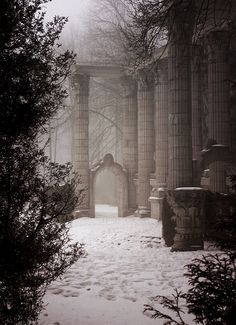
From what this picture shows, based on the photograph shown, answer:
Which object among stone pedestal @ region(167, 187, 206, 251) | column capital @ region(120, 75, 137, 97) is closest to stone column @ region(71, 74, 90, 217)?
column capital @ region(120, 75, 137, 97)

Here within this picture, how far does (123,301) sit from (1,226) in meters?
3.63

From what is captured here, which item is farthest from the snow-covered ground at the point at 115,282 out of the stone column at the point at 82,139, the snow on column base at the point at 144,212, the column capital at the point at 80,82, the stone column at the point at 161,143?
the column capital at the point at 80,82

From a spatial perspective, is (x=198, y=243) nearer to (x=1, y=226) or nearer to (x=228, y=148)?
(x=228, y=148)

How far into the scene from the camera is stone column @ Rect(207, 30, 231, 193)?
16.4 meters

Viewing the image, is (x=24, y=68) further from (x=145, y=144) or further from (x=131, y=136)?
(x=131, y=136)

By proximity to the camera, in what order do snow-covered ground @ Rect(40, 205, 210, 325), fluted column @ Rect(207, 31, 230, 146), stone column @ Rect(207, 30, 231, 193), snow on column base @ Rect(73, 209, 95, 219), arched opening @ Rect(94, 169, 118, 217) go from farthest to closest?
arched opening @ Rect(94, 169, 118, 217) → snow on column base @ Rect(73, 209, 95, 219) → fluted column @ Rect(207, 31, 230, 146) → stone column @ Rect(207, 30, 231, 193) → snow-covered ground @ Rect(40, 205, 210, 325)

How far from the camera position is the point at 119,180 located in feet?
79.4

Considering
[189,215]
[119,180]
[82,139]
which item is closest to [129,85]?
[82,139]

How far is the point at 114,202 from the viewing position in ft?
107

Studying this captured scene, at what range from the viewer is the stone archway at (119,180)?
917 inches

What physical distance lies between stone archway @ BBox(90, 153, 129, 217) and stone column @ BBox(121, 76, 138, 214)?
0.31 metres

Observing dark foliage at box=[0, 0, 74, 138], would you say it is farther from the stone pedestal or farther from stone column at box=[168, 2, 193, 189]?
stone column at box=[168, 2, 193, 189]

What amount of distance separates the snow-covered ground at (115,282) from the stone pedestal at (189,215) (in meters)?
0.55

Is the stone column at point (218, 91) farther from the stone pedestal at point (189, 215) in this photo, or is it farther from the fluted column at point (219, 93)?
the stone pedestal at point (189, 215)
